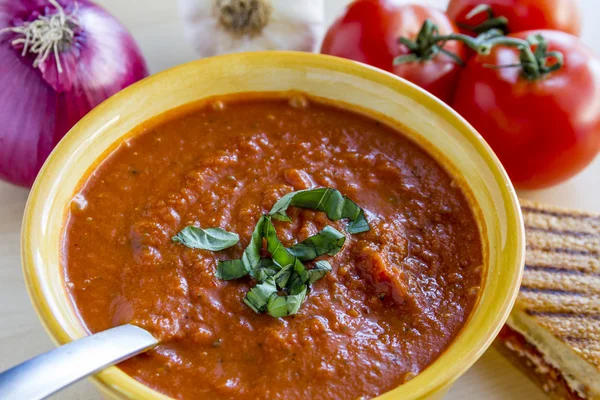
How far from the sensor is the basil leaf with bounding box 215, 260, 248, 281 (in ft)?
5.72

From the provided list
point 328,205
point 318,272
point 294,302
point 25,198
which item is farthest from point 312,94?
point 25,198

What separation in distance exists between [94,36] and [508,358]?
1831 millimetres

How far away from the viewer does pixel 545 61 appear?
243 centimetres

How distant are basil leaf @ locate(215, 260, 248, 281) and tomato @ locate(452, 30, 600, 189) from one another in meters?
1.20

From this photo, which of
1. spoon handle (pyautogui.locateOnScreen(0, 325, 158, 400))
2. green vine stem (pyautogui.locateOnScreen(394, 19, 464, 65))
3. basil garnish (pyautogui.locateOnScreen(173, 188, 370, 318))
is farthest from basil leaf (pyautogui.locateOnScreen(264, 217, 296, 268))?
green vine stem (pyautogui.locateOnScreen(394, 19, 464, 65))

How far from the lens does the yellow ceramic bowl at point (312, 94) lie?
1.53m

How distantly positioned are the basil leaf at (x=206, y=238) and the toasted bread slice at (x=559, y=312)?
100 cm

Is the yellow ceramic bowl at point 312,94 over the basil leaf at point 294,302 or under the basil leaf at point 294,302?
over

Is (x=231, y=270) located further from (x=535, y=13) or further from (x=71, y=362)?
(x=535, y=13)

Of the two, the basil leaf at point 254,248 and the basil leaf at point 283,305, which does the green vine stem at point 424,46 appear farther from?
the basil leaf at point 283,305

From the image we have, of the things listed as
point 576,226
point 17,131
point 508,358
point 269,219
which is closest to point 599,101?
point 576,226

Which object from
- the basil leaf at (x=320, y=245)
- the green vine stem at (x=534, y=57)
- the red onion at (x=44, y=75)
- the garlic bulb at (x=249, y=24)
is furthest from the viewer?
the garlic bulb at (x=249, y=24)

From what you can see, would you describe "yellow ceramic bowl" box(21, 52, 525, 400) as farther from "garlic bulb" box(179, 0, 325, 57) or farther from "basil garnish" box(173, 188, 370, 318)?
"garlic bulb" box(179, 0, 325, 57)

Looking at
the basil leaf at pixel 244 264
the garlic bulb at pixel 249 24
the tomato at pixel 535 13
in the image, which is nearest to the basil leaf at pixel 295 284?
the basil leaf at pixel 244 264
